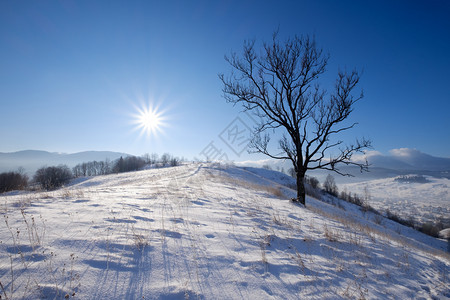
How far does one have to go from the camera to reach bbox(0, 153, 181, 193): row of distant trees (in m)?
30.7

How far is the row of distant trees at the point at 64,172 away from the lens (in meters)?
30.7

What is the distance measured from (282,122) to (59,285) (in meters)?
9.19

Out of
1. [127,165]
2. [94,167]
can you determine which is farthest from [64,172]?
[94,167]

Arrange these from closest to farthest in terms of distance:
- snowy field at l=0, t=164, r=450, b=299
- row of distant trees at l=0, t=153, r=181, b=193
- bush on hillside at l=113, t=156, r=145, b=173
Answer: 1. snowy field at l=0, t=164, r=450, b=299
2. row of distant trees at l=0, t=153, r=181, b=193
3. bush on hillside at l=113, t=156, r=145, b=173

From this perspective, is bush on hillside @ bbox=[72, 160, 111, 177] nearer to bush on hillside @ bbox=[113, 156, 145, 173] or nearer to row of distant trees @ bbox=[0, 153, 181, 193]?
row of distant trees @ bbox=[0, 153, 181, 193]

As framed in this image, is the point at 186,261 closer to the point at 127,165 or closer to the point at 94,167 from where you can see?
the point at 127,165

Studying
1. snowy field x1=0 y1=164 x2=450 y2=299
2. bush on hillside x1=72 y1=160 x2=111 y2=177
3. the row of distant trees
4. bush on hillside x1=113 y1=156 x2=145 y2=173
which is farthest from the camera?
bush on hillside x1=72 y1=160 x2=111 y2=177

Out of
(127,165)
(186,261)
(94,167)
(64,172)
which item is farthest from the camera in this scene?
(94,167)

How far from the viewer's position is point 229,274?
8.26 feet

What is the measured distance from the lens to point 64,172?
142ft

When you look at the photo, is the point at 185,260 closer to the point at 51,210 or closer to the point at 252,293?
the point at 252,293

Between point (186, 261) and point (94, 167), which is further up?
point (94, 167)

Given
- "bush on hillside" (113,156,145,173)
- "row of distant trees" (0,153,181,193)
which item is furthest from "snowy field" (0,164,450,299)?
"bush on hillside" (113,156,145,173)

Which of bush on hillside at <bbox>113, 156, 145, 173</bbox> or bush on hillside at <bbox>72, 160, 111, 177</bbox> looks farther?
bush on hillside at <bbox>72, 160, 111, 177</bbox>
